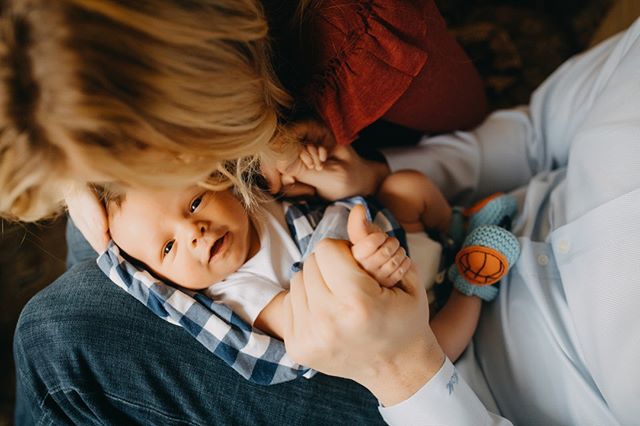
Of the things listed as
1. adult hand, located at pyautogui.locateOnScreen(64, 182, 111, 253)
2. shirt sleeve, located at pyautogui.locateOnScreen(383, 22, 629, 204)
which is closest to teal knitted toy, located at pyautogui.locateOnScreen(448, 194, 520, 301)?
shirt sleeve, located at pyautogui.locateOnScreen(383, 22, 629, 204)

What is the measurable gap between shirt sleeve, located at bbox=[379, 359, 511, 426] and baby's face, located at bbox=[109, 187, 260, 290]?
36 cm

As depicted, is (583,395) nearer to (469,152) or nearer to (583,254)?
(583,254)

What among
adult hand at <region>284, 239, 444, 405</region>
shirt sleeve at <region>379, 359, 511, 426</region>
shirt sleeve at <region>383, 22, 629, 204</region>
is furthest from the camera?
shirt sleeve at <region>383, 22, 629, 204</region>

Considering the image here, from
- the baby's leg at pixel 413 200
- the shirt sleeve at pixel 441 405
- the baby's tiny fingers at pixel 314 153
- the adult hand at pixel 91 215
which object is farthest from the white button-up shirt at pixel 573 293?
the adult hand at pixel 91 215

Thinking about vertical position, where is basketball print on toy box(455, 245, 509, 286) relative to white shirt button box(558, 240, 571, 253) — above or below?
below

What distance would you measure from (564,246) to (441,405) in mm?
352

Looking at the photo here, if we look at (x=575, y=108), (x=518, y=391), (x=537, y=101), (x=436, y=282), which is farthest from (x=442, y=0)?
(x=518, y=391)

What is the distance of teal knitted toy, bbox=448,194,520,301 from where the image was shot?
2.88ft

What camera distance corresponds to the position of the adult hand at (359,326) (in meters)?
0.61

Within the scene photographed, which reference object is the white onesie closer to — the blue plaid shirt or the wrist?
the blue plaid shirt

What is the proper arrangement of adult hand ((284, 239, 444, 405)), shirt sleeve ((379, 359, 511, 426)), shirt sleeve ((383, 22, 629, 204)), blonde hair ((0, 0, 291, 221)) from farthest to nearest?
shirt sleeve ((383, 22, 629, 204)), shirt sleeve ((379, 359, 511, 426)), adult hand ((284, 239, 444, 405)), blonde hair ((0, 0, 291, 221))

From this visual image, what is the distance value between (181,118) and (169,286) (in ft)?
1.16

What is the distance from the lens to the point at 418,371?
2.31 ft

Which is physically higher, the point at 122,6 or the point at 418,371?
the point at 122,6
